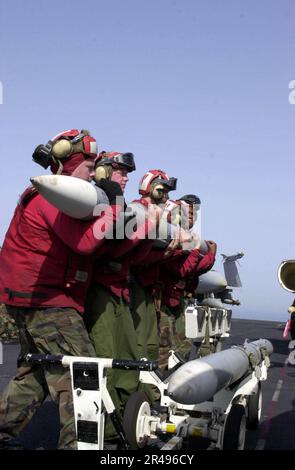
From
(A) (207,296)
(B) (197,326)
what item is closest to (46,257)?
(B) (197,326)

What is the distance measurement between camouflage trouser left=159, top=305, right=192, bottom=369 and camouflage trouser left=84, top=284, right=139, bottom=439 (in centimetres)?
170

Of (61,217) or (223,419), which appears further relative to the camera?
(223,419)

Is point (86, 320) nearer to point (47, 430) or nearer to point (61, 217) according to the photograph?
point (61, 217)

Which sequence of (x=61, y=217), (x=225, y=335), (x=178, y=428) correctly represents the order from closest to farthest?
(x=61, y=217)
(x=178, y=428)
(x=225, y=335)

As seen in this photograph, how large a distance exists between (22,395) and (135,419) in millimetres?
888

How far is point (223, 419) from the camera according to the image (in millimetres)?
5129

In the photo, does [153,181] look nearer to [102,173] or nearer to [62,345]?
[102,173]

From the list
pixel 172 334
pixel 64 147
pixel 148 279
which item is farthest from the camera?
pixel 172 334

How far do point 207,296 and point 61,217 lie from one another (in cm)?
688

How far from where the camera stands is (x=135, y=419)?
466 centimetres

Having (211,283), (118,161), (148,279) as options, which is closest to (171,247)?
(148,279)

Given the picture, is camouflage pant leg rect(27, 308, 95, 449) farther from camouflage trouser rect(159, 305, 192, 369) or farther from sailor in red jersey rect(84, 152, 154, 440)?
camouflage trouser rect(159, 305, 192, 369)

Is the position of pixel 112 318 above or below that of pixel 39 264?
below
